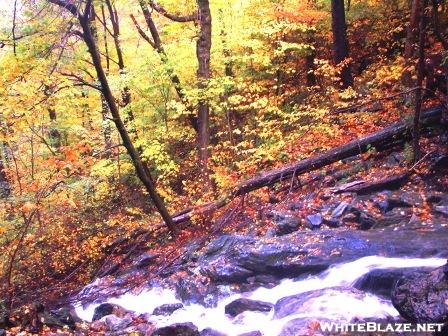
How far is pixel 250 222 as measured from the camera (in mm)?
11109

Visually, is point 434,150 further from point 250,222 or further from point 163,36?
point 163,36

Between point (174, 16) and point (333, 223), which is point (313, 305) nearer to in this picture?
point (333, 223)

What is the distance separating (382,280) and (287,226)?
297 centimetres

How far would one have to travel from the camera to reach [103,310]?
9.67m

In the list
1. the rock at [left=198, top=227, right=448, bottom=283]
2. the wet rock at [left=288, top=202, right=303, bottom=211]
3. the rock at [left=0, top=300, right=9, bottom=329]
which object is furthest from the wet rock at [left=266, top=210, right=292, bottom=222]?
the rock at [left=0, top=300, right=9, bottom=329]

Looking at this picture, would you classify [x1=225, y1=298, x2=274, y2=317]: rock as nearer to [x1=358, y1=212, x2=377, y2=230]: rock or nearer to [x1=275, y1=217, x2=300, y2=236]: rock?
[x1=275, y1=217, x2=300, y2=236]: rock

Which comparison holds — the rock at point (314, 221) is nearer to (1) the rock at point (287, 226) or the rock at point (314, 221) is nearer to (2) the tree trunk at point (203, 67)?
(1) the rock at point (287, 226)

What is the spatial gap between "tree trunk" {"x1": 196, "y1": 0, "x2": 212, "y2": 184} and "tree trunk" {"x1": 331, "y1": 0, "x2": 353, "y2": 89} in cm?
408

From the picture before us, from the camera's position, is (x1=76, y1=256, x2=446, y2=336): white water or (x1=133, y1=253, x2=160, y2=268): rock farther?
(x1=133, y1=253, x2=160, y2=268): rock

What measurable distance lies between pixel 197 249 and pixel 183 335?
3277 millimetres

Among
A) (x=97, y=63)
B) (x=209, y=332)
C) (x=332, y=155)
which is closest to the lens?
(x=209, y=332)

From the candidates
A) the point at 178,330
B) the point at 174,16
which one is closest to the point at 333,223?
the point at 178,330

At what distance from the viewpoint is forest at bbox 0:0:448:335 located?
966cm

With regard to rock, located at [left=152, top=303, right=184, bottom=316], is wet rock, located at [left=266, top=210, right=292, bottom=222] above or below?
above
